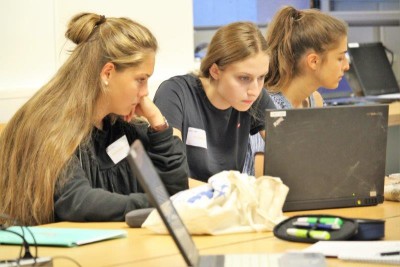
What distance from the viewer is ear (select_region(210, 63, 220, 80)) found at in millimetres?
2930

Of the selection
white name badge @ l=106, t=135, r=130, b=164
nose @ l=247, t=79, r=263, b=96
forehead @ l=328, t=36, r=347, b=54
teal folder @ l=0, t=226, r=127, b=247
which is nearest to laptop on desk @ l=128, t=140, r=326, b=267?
teal folder @ l=0, t=226, r=127, b=247

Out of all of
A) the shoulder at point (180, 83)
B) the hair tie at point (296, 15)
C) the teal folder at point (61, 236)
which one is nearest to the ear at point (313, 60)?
the hair tie at point (296, 15)

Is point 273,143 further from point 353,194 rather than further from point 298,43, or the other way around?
point 298,43

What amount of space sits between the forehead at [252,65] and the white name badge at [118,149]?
0.55 meters

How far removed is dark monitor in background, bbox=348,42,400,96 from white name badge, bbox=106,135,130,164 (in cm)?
284

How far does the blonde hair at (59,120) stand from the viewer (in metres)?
2.23

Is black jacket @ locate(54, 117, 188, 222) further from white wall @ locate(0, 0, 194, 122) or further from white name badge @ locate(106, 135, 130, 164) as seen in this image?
white wall @ locate(0, 0, 194, 122)

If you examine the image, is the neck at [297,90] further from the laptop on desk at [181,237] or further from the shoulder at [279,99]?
the laptop on desk at [181,237]

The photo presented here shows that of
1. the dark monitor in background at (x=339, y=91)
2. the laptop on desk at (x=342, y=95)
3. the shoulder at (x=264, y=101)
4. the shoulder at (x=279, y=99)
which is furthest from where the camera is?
the dark monitor in background at (x=339, y=91)

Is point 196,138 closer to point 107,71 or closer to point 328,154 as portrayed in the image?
point 107,71

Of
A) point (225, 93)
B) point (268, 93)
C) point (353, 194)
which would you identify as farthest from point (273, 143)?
point (268, 93)

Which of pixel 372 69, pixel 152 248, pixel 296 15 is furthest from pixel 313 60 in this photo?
pixel 372 69

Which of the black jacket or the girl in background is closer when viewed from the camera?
the black jacket

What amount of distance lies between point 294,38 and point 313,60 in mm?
123
